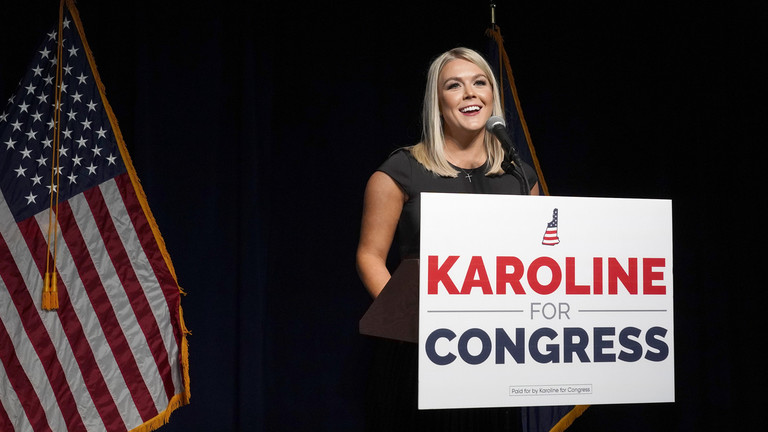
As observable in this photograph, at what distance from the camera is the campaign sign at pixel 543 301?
1.10 m

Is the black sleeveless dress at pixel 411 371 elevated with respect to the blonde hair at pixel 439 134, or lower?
lower

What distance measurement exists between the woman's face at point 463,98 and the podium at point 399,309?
54 cm

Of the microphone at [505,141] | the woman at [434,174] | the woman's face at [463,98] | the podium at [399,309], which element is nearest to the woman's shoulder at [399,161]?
the woman at [434,174]

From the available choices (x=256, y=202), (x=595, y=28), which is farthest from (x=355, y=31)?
(x=595, y=28)

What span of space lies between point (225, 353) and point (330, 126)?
0.96 meters

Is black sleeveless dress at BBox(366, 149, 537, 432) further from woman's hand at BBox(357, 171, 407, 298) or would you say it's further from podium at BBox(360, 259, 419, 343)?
podium at BBox(360, 259, 419, 343)

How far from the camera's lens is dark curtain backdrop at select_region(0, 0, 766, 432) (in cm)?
270

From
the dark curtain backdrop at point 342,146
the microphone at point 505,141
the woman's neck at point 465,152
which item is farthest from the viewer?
the dark curtain backdrop at point 342,146

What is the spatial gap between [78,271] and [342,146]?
42.4 inches

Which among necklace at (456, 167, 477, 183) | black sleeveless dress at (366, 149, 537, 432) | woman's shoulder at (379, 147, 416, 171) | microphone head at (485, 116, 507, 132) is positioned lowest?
black sleeveless dress at (366, 149, 537, 432)

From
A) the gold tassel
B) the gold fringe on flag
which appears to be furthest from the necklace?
the gold tassel

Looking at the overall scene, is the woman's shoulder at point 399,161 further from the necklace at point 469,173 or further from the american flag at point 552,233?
the american flag at point 552,233

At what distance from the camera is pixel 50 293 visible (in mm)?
2295

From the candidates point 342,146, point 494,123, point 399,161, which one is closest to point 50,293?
point 342,146
